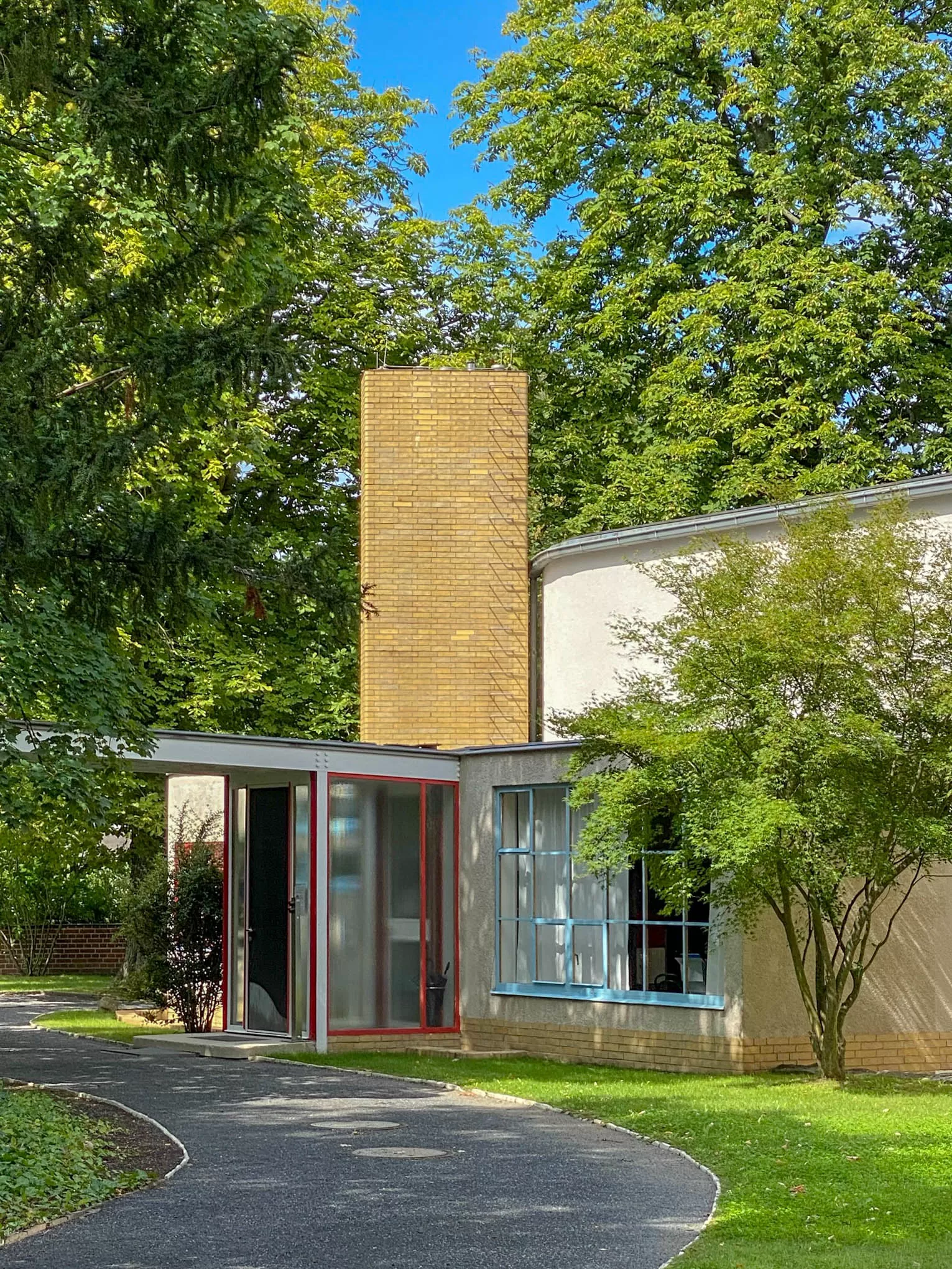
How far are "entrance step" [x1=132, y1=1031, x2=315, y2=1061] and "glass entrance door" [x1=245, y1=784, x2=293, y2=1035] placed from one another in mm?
356

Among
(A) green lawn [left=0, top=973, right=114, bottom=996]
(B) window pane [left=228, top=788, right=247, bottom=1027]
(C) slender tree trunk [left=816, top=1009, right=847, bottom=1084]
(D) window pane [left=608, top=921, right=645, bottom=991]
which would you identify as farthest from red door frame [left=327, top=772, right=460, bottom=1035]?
(A) green lawn [left=0, top=973, right=114, bottom=996]

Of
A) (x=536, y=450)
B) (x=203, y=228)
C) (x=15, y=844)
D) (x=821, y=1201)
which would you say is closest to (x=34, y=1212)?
(x=821, y=1201)

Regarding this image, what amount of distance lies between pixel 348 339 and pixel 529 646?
9077 mm

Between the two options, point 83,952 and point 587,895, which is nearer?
point 587,895

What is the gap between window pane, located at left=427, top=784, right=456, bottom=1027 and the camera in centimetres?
1958

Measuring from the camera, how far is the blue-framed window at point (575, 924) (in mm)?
16906

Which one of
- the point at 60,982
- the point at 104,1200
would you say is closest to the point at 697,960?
the point at 104,1200

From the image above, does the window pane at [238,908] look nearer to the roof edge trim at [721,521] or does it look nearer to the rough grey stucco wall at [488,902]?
the rough grey stucco wall at [488,902]

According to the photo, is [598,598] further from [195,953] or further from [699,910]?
[195,953]

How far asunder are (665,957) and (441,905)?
3.46 metres

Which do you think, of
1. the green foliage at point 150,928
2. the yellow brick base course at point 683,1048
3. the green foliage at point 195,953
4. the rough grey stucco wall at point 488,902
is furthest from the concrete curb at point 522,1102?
the green foliage at point 150,928

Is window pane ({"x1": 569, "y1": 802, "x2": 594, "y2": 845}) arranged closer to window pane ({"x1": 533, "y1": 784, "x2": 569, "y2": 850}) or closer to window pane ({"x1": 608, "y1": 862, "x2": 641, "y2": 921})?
window pane ({"x1": 533, "y1": 784, "x2": 569, "y2": 850})

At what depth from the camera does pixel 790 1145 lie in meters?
11.2

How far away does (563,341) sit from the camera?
31.5m
